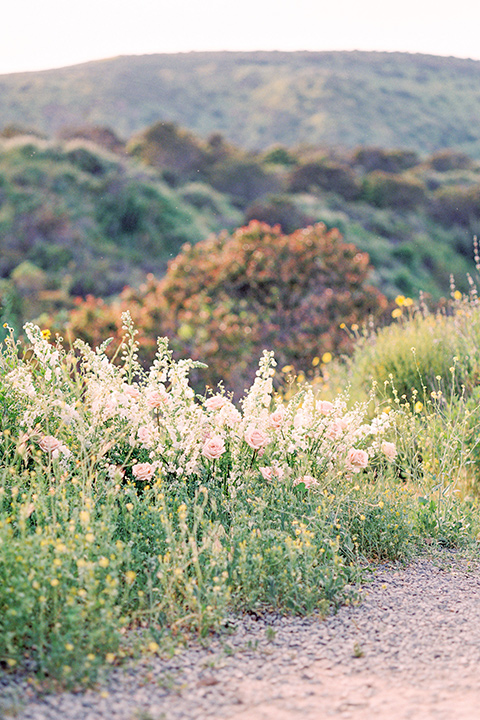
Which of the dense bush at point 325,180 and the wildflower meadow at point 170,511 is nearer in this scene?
the wildflower meadow at point 170,511

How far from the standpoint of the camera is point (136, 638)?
254 cm

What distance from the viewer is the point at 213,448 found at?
12.2 feet

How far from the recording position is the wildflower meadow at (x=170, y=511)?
252 cm

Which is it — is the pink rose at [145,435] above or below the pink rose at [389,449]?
above

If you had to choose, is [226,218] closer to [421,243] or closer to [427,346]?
[421,243]

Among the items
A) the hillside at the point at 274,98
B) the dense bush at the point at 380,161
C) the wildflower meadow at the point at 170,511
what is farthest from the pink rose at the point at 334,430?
the hillside at the point at 274,98

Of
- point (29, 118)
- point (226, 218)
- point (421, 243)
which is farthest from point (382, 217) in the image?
point (29, 118)

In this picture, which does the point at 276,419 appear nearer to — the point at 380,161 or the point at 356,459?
the point at 356,459

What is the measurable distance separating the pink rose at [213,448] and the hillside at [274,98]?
40.2 metres

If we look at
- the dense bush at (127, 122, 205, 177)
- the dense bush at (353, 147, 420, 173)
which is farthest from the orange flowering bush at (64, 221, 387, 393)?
the dense bush at (353, 147, 420, 173)

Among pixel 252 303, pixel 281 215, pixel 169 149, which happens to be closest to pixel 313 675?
pixel 252 303

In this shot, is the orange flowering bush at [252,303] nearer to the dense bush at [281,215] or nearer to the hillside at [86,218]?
the hillside at [86,218]

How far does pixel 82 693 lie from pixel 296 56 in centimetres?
6421

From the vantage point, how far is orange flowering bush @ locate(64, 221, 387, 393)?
7.89 metres
